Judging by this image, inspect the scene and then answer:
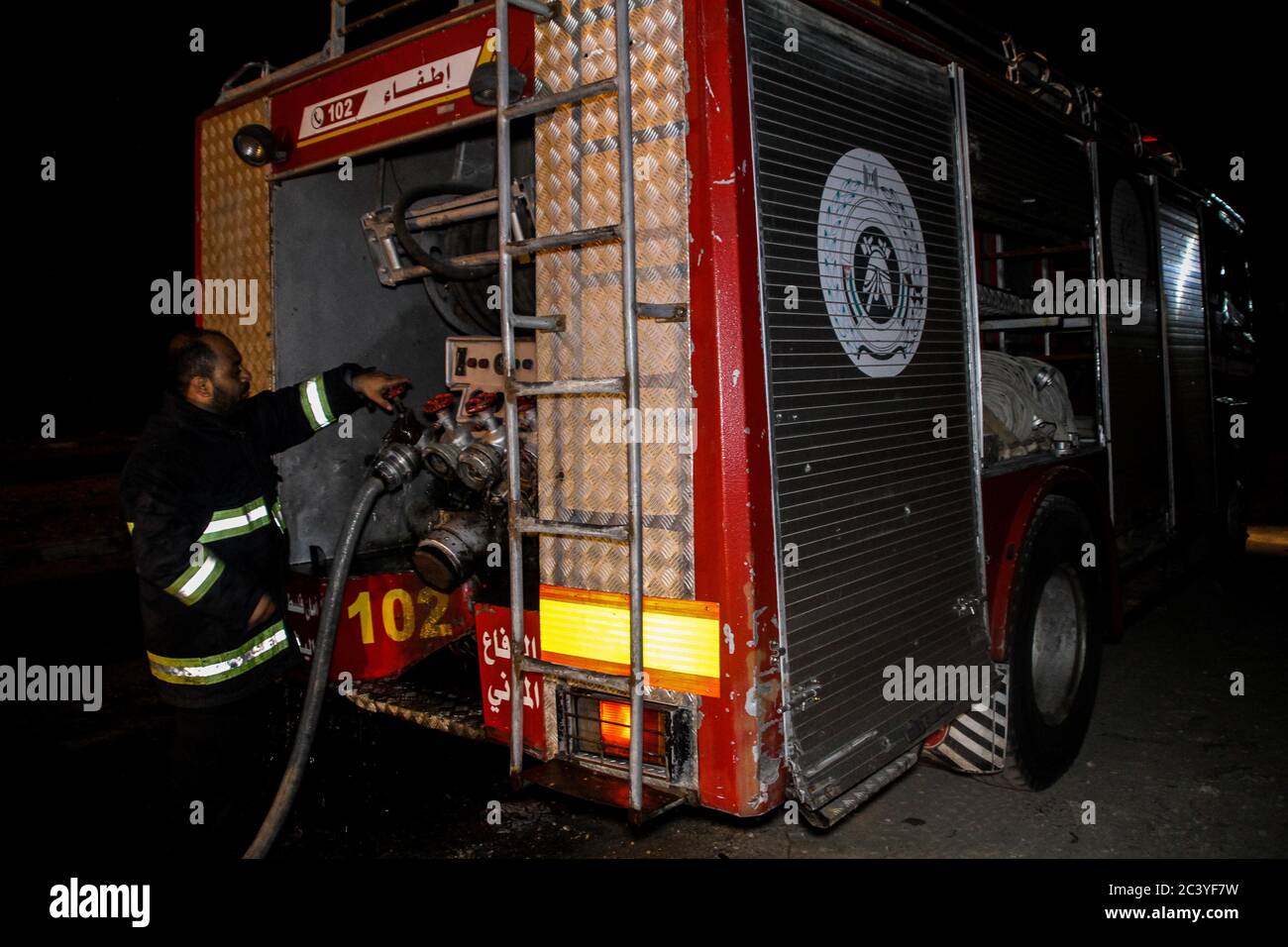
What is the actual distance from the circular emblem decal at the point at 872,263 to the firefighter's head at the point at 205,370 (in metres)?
2.11

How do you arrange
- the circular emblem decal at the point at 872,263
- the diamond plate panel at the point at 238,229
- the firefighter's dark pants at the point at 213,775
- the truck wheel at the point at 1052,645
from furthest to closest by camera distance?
the diamond plate panel at the point at 238,229 → the truck wheel at the point at 1052,645 → the firefighter's dark pants at the point at 213,775 → the circular emblem decal at the point at 872,263

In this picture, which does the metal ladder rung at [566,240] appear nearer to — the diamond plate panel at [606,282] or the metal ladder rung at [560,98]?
the diamond plate panel at [606,282]

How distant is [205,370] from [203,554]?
0.67 metres

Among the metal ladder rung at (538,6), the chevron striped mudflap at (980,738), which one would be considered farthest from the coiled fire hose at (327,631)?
the chevron striped mudflap at (980,738)

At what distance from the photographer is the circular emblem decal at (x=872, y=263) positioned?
8.79 ft

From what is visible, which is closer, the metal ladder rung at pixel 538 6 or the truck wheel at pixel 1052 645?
the metal ladder rung at pixel 538 6

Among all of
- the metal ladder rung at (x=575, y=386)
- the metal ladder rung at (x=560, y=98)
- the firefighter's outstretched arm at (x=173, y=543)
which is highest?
the metal ladder rung at (x=560, y=98)

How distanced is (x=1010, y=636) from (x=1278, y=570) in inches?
261

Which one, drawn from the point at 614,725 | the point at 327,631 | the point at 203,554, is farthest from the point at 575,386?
the point at 327,631

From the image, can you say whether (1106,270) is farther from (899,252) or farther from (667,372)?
(667,372)

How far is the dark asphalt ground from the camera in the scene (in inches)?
141

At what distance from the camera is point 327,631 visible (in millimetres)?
3420

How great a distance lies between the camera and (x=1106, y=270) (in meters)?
4.56

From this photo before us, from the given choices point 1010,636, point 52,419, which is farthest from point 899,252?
point 52,419
